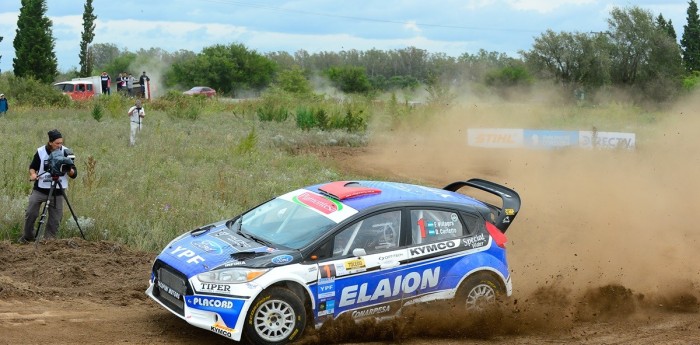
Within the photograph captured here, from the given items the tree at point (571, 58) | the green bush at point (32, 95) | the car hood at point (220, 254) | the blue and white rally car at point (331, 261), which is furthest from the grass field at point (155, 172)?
the tree at point (571, 58)

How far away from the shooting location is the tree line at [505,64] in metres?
46.9

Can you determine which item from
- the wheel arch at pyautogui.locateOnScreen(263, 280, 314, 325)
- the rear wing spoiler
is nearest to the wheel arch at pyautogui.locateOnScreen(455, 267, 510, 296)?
the rear wing spoiler

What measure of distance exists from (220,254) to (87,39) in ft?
205

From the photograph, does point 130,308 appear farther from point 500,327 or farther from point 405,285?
point 500,327

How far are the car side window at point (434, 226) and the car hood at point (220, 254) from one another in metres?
1.45

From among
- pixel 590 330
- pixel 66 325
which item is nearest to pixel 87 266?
pixel 66 325

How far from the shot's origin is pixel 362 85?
71562 mm

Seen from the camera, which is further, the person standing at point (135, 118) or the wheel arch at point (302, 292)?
the person standing at point (135, 118)

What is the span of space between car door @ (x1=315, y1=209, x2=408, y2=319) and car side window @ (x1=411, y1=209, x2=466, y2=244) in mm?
233

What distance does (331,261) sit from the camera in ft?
27.2

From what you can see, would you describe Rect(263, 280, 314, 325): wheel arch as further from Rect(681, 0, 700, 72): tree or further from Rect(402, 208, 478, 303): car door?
Rect(681, 0, 700, 72): tree

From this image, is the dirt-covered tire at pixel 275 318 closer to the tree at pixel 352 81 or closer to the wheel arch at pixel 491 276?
the wheel arch at pixel 491 276

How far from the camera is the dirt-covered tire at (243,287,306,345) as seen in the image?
7.81 meters

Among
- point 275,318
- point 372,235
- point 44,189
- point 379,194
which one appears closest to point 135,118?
point 44,189
